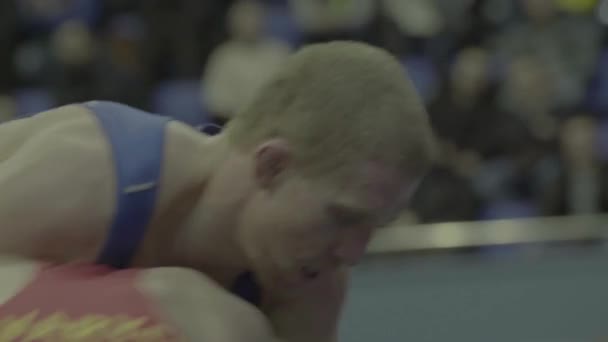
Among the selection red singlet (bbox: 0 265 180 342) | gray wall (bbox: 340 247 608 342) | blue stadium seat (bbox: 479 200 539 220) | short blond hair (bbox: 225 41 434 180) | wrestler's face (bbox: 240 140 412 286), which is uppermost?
short blond hair (bbox: 225 41 434 180)

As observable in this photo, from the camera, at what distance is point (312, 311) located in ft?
6.93

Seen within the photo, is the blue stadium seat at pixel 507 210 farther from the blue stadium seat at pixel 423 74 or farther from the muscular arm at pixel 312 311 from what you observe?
the muscular arm at pixel 312 311

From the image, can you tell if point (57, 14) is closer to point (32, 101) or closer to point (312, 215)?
point (32, 101)

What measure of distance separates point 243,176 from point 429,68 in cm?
435

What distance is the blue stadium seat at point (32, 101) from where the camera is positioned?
20.8 ft

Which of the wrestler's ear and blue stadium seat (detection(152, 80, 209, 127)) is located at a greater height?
the wrestler's ear

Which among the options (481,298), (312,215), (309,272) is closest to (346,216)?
Answer: (312,215)

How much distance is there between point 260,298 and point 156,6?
15.4 feet

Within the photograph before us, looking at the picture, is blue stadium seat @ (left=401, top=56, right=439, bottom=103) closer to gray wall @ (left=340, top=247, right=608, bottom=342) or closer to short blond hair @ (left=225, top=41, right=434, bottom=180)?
gray wall @ (left=340, top=247, right=608, bottom=342)

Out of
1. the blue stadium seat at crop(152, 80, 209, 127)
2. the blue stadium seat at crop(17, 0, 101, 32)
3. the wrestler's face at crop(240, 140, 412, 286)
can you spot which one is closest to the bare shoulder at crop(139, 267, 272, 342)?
the wrestler's face at crop(240, 140, 412, 286)

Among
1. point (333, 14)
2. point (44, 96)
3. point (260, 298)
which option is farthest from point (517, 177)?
point (260, 298)

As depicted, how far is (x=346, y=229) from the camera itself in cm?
187

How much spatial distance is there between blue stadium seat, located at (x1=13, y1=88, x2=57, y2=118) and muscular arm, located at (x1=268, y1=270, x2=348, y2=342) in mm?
4313

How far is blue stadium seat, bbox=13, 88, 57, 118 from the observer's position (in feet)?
20.8
